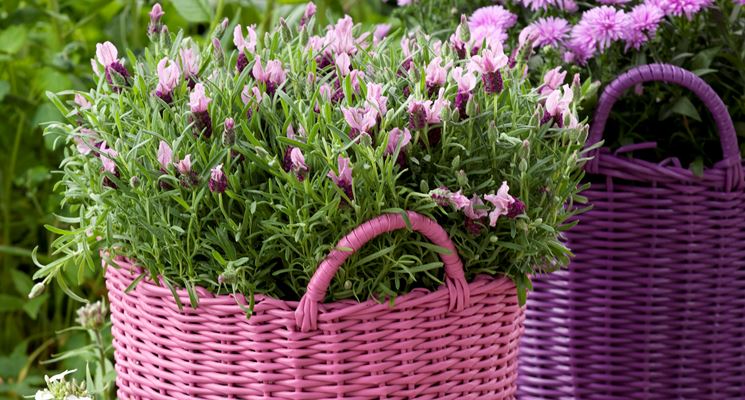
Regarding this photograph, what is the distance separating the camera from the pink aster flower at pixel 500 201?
0.77 metres

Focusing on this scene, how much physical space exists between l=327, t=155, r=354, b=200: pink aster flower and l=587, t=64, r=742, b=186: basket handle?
1.34 feet

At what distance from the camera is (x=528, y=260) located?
0.84 m

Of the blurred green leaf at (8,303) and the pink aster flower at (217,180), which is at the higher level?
the pink aster flower at (217,180)

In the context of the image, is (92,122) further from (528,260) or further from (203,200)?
(528,260)

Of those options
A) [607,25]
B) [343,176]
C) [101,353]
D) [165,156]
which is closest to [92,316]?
[101,353]

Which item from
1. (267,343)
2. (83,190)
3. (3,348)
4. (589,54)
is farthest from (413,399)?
(3,348)

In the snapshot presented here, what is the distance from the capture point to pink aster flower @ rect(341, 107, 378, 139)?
743 millimetres

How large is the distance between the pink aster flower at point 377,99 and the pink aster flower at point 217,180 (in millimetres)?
130

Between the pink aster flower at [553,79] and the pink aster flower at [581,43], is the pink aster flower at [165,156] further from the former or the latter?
the pink aster flower at [581,43]

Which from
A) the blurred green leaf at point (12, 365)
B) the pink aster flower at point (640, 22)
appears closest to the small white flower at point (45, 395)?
the blurred green leaf at point (12, 365)

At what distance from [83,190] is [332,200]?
10.4 inches

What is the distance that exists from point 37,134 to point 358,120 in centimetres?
94

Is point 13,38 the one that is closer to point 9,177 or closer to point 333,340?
point 9,177

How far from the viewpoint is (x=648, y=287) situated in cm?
111
